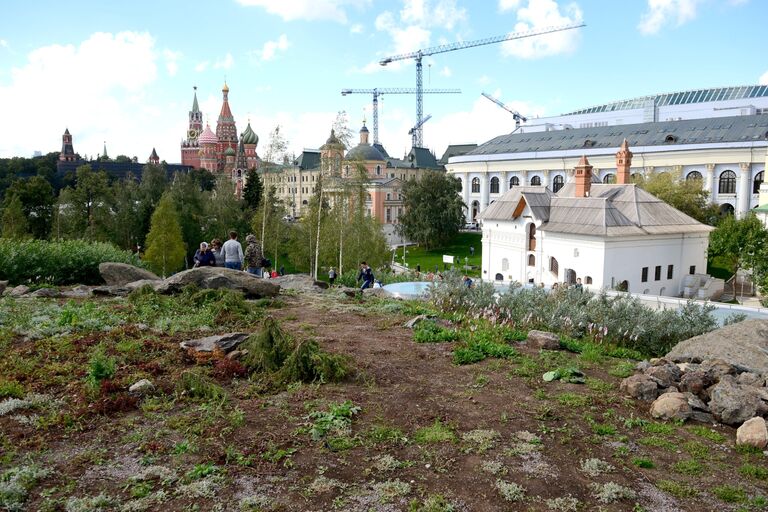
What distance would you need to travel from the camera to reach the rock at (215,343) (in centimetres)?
844

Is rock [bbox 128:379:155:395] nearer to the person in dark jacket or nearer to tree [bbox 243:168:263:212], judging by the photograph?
the person in dark jacket

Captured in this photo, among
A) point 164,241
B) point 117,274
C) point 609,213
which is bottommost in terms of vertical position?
point 164,241

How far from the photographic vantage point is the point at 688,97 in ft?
245

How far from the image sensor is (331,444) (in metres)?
5.76

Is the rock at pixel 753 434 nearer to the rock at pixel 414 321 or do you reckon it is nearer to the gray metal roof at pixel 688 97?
the rock at pixel 414 321

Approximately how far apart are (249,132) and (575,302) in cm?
8077

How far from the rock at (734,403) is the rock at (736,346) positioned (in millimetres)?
1987

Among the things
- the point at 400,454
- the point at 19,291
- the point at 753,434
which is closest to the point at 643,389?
the point at 753,434

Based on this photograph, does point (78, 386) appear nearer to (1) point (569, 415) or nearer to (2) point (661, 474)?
(1) point (569, 415)

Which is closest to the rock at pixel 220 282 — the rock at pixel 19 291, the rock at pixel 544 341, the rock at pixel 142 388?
the rock at pixel 19 291

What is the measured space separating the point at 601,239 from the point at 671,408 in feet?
76.1

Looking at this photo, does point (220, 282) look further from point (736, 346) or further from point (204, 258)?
point (736, 346)

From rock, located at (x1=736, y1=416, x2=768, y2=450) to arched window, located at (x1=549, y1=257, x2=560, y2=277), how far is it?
1036 inches

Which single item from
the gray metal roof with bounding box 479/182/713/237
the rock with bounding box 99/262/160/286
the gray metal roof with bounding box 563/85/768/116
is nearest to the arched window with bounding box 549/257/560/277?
the gray metal roof with bounding box 479/182/713/237
